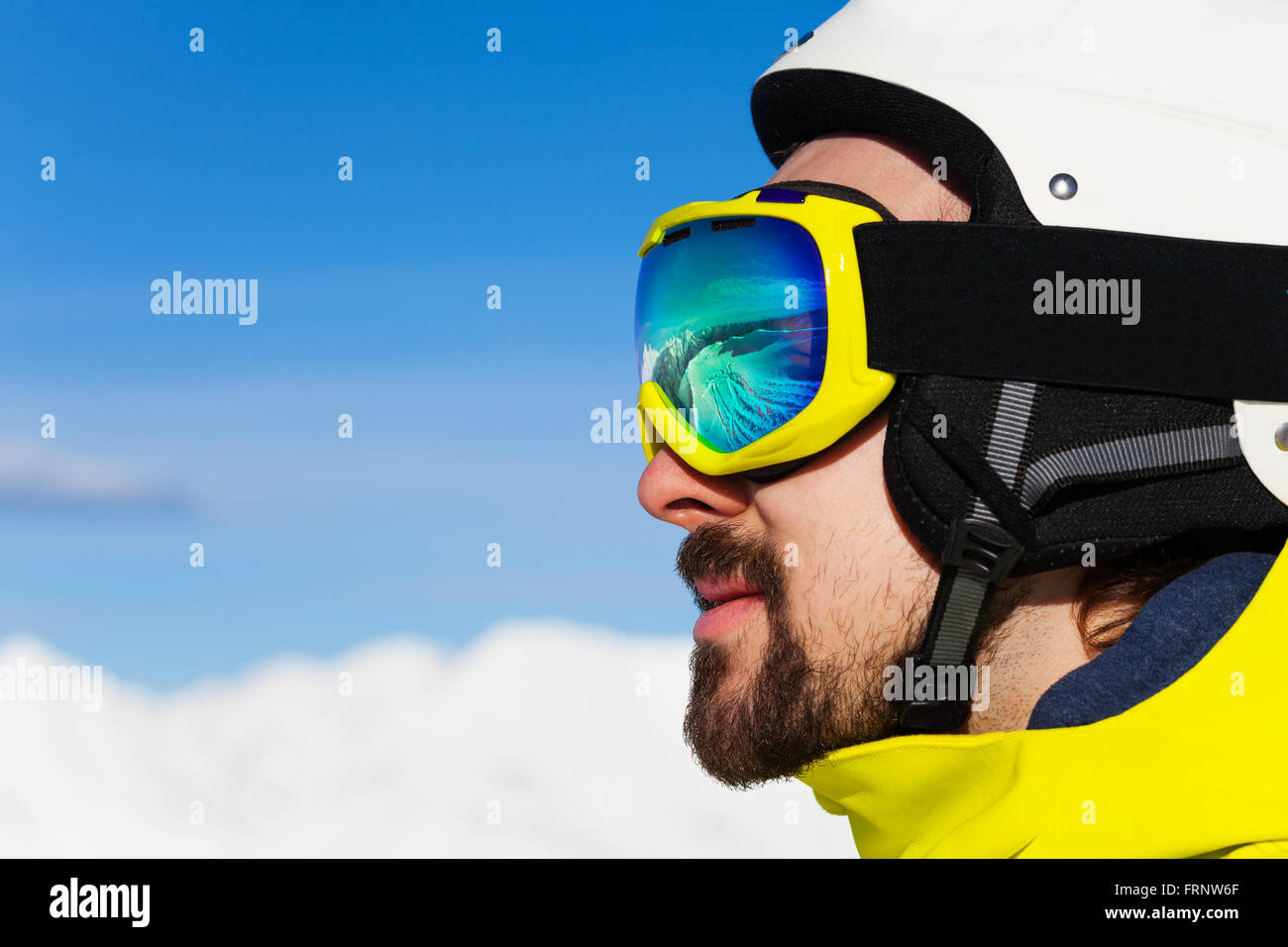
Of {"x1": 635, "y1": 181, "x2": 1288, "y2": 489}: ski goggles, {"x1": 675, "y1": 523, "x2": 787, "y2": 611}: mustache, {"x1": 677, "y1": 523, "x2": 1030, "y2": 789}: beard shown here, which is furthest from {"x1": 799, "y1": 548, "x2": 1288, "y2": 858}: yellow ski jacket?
{"x1": 675, "y1": 523, "x2": 787, "y2": 611}: mustache

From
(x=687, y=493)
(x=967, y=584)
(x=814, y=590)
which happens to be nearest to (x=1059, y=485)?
(x=967, y=584)

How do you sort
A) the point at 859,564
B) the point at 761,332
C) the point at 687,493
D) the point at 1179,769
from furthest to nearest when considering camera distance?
the point at 687,493 → the point at 761,332 → the point at 859,564 → the point at 1179,769

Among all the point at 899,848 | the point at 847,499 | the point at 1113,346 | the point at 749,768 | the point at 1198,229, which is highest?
the point at 1198,229

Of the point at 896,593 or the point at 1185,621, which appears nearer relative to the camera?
the point at 1185,621

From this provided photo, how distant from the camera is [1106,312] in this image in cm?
243

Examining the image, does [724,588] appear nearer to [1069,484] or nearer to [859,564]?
[859,564]

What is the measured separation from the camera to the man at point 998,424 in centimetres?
242

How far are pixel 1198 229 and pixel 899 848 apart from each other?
5.12 feet

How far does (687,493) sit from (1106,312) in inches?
40.8

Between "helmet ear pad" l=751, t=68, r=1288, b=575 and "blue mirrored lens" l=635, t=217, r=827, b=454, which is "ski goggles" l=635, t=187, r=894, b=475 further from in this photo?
"helmet ear pad" l=751, t=68, r=1288, b=575

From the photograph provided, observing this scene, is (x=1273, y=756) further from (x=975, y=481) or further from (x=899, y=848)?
(x=899, y=848)

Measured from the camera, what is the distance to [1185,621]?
225 cm

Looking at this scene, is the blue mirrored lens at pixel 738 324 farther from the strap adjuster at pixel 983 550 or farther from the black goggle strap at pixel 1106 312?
the strap adjuster at pixel 983 550
